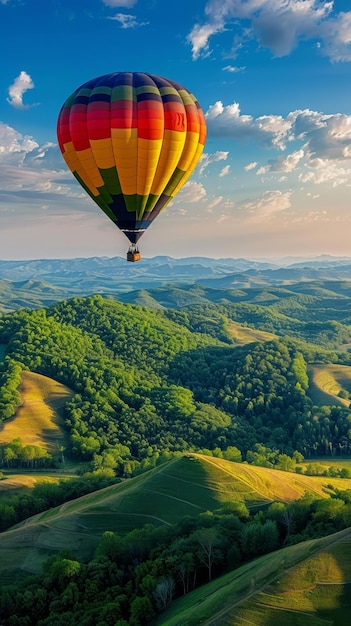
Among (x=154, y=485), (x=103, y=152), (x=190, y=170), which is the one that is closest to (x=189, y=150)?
(x=190, y=170)

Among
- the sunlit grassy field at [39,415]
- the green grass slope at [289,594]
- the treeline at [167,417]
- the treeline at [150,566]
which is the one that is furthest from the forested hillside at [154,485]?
the green grass slope at [289,594]

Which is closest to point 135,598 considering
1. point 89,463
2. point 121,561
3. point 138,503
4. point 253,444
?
point 121,561

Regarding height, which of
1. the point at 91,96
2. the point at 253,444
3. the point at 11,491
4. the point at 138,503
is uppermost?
the point at 91,96

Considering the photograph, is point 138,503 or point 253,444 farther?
point 253,444

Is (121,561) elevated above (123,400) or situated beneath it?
elevated above

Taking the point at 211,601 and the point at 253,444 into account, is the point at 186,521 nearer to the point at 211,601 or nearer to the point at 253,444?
the point at 211,601

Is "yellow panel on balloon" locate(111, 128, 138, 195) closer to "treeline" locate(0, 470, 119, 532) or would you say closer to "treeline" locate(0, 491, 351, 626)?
"treeline" locate(0, 491, 351, 626)

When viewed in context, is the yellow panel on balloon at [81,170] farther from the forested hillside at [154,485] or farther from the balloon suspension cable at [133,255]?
the forested hillside at [154,485]
